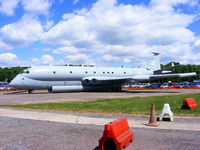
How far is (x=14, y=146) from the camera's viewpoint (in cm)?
661

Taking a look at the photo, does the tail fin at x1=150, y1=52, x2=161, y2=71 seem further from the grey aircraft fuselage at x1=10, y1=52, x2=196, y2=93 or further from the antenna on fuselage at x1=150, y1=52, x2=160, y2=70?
the grey aircraft fuselage at x1=10, y1=52, x2=196, y2=93

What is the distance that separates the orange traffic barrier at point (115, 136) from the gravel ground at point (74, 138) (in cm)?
28

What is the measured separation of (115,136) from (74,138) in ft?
6.56

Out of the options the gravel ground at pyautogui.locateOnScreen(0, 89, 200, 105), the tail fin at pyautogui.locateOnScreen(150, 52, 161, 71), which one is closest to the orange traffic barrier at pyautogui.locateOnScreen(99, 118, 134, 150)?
the gravel ground at pyautogui.locateOnScreen(0, 89, 200, 105)

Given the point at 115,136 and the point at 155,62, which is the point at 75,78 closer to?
the point at 155,62


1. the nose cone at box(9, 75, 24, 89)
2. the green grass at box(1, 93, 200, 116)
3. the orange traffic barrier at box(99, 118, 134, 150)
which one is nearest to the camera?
the orange traffic barrier at box(99, 118, 134, 150)

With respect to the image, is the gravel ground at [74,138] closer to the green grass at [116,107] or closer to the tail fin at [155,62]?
the green grass at [116,107]

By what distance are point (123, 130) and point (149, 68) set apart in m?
A: 43.5

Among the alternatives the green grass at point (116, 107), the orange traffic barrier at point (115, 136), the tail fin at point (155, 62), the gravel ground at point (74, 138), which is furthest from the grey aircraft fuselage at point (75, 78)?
the orange traffic barrier at point (115, 136)

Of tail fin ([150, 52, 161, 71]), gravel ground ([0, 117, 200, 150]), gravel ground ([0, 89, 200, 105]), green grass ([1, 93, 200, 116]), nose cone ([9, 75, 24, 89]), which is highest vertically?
tail fin ([150, 52, 161, 71])

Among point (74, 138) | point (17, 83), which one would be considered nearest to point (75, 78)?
point (17, 83)

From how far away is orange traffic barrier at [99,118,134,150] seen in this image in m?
5.90

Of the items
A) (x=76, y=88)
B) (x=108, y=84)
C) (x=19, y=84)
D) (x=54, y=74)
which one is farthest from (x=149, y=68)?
(x=19, y=84)

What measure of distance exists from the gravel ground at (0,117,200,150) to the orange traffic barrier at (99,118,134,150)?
0.28 metres
